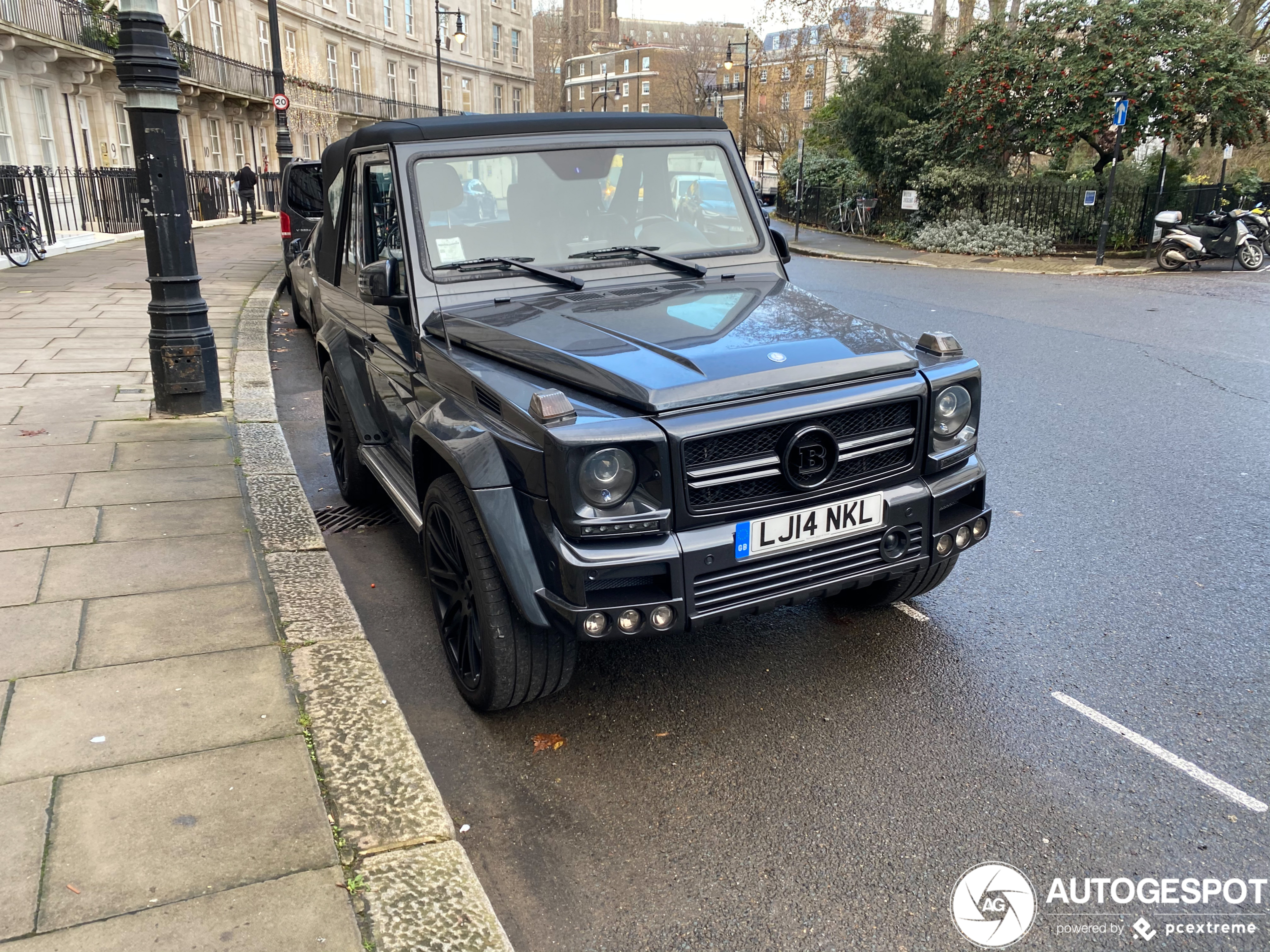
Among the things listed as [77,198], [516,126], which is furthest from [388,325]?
[77,198]

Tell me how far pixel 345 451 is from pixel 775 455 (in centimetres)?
308

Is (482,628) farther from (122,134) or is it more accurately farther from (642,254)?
(122,134)

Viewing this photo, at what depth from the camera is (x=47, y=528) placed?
4547mm

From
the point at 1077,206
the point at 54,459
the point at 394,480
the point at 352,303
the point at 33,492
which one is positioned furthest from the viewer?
the point at 1077,206

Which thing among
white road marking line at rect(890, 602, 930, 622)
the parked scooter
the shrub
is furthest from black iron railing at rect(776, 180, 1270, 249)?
white road marking line at rect(890, 602, 930, 622)

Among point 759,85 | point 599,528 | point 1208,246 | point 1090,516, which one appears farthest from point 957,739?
point 759,85

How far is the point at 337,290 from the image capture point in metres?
5.05

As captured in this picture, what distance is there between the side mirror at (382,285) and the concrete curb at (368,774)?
→ 123cm

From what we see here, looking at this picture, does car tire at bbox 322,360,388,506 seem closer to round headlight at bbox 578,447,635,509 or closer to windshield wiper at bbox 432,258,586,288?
windshield wiper at bbox 432,258,586,288

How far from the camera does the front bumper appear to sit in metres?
2.68

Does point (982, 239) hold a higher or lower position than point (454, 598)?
higher

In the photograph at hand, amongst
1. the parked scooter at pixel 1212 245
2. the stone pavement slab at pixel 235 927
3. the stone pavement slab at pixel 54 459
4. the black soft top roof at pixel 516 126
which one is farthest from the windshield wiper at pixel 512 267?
the parked scooter at pixel 1212 245

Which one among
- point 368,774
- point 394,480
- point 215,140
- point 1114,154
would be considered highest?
point 215,140

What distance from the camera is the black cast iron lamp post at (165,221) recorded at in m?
6.22
